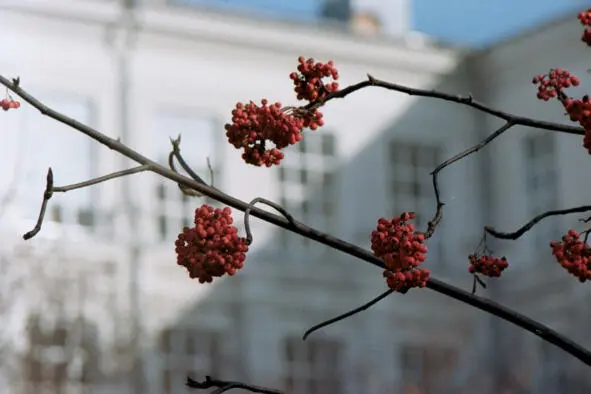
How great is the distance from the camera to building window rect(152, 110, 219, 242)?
17.6 metres

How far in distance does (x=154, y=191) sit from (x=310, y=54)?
2.75m

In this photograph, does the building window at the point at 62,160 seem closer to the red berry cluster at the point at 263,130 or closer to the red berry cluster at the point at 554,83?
the red berry cluster at the point at 554,83

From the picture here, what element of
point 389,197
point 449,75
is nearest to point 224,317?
point 389,197

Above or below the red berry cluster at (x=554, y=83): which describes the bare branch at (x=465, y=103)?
below

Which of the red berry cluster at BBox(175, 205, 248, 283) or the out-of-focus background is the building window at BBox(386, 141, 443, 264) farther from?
the red berry cluster at BBox(175, 205, 248, 283)

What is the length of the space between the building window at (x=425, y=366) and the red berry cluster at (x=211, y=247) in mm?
16655

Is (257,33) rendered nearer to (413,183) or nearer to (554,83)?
(413,183)

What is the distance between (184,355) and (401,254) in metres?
15.3

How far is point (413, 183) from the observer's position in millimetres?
19281

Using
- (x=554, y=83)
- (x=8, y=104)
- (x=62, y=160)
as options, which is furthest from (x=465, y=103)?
(x=62, y=160)

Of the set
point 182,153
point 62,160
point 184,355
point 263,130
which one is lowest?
point 184,355

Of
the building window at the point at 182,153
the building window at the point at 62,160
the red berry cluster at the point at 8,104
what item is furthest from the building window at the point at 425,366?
the red berry cluster at the point at 8,104

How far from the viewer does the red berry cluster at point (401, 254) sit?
2482 mm

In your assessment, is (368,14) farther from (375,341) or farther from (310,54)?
(375,341)
